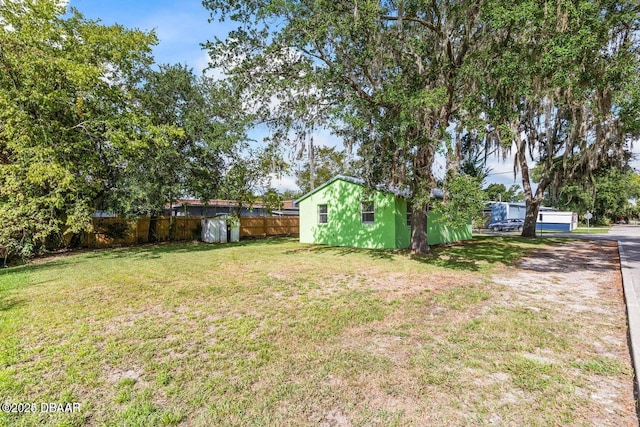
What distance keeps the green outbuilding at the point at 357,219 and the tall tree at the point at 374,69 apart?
7.21 feet

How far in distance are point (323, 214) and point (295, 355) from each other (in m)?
12.3

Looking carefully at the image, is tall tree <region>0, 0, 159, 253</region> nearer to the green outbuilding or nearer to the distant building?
the distant building

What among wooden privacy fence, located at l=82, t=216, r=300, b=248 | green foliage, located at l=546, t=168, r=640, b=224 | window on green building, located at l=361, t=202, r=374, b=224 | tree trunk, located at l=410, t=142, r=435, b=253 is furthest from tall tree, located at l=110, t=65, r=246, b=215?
green foliage, located at l=546, t=168, r=640, b=224

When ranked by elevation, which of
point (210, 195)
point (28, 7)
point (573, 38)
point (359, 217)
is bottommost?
point (359, 217)

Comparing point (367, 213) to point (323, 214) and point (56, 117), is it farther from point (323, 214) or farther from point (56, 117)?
point (56, 117)

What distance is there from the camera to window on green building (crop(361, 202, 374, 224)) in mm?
13562

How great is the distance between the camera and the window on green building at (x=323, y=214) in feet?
50.8

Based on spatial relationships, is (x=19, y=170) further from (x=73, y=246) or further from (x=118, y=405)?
(x=118, y=405)

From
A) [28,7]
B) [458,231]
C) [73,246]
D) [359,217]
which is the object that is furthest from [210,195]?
[458,231]

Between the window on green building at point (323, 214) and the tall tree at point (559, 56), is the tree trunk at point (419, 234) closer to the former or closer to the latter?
the tall tree at point (559, 56)

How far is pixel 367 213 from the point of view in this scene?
44.9ft

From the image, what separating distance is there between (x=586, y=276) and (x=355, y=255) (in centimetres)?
621

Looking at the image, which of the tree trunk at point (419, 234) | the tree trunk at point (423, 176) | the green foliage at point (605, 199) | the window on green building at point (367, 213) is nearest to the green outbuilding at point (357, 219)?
the window on green building at point (367, 213)

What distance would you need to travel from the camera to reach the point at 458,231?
17438 mm
